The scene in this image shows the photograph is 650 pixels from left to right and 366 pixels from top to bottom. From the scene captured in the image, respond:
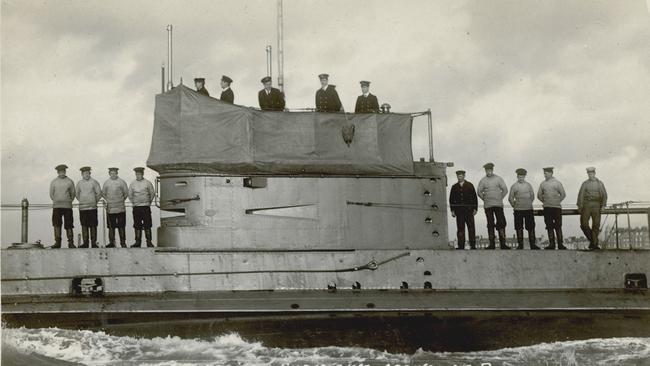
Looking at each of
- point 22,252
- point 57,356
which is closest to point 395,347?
point 57,356

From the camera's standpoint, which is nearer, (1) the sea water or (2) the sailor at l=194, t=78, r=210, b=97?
(1) the sea water

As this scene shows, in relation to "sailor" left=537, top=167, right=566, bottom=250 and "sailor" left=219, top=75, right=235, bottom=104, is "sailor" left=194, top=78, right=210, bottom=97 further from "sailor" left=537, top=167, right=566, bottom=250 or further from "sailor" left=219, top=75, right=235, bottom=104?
"sailor" left=537, top=167, right=566, bottom=250

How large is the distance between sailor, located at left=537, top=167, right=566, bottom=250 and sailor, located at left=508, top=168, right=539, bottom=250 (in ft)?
0.88

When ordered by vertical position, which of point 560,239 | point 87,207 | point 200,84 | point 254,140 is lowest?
point 560,239

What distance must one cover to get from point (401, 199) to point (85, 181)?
6.34 metres

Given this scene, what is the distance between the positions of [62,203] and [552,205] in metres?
10.1

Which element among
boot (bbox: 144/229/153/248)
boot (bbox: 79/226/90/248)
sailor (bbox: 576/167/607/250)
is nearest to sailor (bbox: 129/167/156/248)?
boot (bbox: 144/229/153/248)

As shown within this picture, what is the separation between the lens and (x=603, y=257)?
46.7 ft

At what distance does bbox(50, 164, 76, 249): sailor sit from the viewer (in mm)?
14047

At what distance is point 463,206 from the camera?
48.6 ft

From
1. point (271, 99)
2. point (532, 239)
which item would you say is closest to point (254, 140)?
point (271, 99)

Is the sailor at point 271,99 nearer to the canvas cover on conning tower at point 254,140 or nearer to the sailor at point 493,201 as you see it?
the canvas cover on conning tower at point 254,140

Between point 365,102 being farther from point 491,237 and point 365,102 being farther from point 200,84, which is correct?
point 491,237

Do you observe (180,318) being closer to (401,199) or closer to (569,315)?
(401,199)
